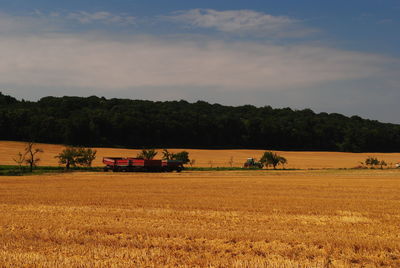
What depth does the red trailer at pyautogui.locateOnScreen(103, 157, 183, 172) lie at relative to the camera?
6550 cm

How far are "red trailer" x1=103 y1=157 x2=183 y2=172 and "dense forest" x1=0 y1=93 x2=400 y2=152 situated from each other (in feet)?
137

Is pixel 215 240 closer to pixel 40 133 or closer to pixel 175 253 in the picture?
pixel 175 253

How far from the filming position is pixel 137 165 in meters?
65.6

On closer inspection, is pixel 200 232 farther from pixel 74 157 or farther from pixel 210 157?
pixel 210 157

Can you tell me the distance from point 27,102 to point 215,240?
14469 cm

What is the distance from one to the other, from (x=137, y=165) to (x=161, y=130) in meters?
51.8

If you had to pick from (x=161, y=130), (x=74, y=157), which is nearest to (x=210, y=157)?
(x=161, y=130)

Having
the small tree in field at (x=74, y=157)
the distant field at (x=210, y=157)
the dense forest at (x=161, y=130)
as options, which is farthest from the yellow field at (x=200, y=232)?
the dense forest at (x=161, y=130)

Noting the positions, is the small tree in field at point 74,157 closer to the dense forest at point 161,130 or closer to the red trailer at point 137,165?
the red trailer at point 137,165

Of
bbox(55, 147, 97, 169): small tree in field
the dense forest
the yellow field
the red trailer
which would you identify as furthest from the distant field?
the yellow field

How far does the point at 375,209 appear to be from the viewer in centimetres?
2175

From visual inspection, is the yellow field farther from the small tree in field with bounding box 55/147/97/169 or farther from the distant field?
the distant field

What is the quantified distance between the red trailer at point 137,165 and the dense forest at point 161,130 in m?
41.7

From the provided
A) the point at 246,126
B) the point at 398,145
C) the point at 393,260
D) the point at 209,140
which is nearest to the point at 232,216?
the point at 393,260
